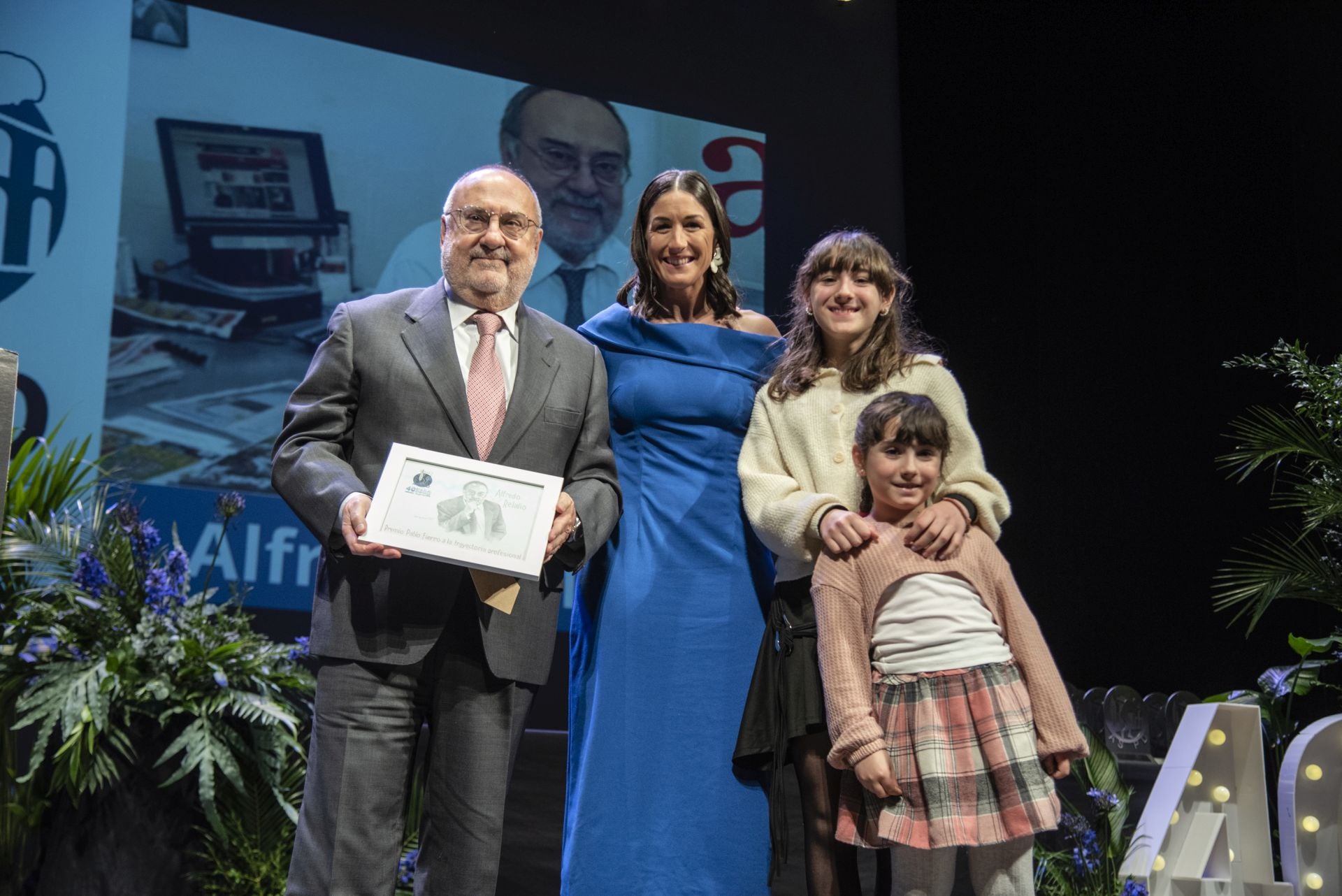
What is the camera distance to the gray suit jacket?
212cm

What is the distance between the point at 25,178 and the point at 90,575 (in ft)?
6.94

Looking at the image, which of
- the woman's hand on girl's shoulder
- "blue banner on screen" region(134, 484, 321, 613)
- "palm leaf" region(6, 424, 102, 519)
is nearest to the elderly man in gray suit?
the woman's hand on girl's shoulder

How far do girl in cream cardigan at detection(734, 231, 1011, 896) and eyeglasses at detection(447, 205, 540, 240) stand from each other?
2.10ft

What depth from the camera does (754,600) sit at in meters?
2.60

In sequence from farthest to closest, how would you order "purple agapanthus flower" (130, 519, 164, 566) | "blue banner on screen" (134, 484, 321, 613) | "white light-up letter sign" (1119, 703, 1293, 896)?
"blue banner on screen" (134, 484, 321, 613) < "purple agapanthus flower" (130, 519, 164, 566) < "white light-up letter sign" (1119, 703, 1293, 896)

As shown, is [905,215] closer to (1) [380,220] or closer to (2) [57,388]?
(1) [380,220]

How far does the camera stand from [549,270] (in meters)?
5.33

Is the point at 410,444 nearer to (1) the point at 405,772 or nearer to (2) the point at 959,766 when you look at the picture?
(1) the point at 405,772

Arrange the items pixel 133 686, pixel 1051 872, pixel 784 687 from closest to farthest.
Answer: pixel 784 687 < pixel 133 686 < pixel 1051 872

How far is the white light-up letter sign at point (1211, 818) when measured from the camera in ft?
9.55

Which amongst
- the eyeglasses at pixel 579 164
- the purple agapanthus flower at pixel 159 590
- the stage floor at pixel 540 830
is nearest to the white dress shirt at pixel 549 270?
the eyeglasses at pixel 579 164

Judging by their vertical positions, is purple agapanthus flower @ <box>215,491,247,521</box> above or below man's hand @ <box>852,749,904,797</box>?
above

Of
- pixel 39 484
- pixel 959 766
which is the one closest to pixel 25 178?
pixel 39 484

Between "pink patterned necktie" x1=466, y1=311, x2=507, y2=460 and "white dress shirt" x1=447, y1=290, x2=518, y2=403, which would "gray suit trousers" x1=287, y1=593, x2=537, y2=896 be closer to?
"pink patterned necktie" x1=466, y1=311, x2=507, y2=460
